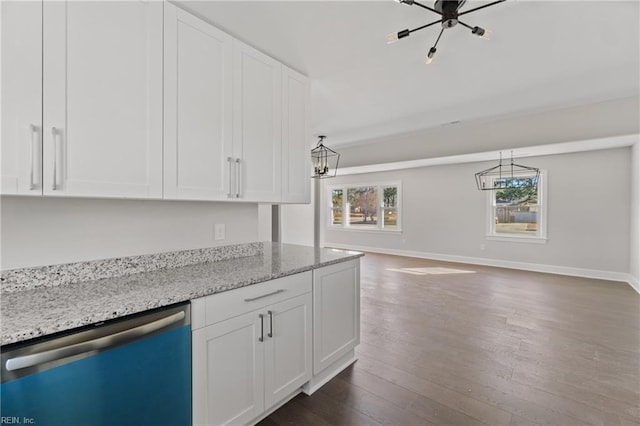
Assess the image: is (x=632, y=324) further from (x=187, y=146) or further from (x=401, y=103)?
(x=187, y=146)

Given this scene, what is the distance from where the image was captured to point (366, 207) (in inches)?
349

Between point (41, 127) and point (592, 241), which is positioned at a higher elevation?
point (41, 127)

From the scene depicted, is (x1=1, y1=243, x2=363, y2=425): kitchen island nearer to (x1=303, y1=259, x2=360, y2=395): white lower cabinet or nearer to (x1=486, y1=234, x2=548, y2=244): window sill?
(x1=303, y1=259, x2=360, y2=395): white lower cabinet

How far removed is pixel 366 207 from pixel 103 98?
787cm

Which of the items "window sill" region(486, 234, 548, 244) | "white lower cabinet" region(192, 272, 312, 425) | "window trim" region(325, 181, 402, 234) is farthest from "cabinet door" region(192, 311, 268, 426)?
"window trim" region(325, 181, 402, 234)

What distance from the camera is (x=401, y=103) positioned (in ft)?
12.3

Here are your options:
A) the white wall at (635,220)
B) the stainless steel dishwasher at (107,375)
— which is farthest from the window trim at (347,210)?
the stainless steel dishwasher at (107,375)

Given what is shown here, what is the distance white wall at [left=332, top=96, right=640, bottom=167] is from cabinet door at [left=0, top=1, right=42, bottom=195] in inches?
174

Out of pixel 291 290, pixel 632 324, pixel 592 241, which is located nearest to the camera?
pixel 291 290

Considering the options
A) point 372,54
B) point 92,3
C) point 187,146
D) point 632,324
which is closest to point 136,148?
point 187,146

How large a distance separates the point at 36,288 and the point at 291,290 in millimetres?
1303

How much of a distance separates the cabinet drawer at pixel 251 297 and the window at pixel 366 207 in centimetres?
658

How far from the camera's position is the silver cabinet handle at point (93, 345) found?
0.95 metres

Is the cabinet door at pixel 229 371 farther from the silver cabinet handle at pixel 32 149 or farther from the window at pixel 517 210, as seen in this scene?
the window at pixel 517 210
